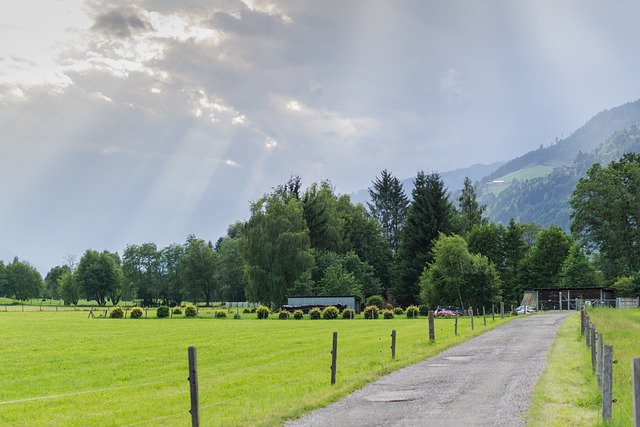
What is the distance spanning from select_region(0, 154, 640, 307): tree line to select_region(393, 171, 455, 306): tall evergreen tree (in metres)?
0.16

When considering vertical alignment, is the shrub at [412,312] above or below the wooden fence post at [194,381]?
below

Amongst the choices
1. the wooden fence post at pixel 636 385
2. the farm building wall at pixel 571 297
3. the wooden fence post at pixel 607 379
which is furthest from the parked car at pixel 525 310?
the wooden fence post at pixel 636 385

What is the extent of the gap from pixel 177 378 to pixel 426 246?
8100cm

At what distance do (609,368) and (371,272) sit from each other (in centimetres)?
9362

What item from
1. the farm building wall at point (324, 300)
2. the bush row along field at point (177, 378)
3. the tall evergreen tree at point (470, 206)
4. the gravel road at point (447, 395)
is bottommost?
the farm building wall at point (324, 300)

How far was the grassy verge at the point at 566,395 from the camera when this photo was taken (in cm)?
1288

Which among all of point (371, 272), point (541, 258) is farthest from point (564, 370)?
point (541, 258)

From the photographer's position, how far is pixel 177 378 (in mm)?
23172

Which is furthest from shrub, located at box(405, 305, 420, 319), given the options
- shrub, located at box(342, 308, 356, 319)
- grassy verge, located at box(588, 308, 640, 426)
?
grassy verge, located at box(588, 308, 640, 426)

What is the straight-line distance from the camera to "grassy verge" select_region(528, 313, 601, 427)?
12.9 metres

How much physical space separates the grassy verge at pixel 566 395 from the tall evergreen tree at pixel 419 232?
75.9 metres

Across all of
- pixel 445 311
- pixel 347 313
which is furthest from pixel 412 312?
pixel 347 313

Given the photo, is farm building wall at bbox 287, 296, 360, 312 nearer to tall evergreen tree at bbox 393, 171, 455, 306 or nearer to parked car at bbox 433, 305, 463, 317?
parked car at bbox 433, 305, 463, 317

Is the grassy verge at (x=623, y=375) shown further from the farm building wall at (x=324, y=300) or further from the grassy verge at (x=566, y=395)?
the farm building wall at (x=324, y=300)
